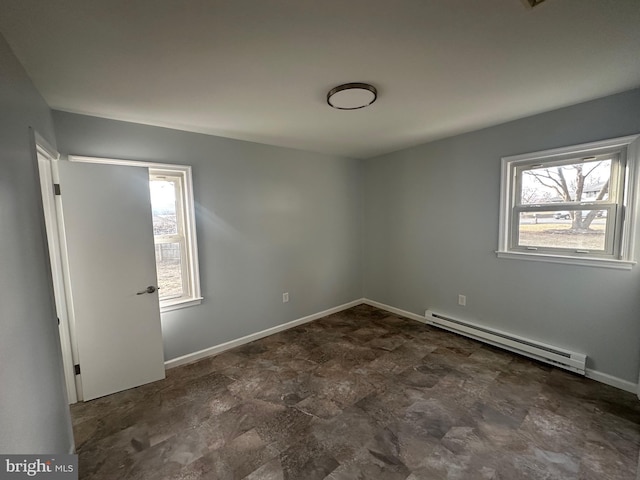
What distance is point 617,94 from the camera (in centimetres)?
205

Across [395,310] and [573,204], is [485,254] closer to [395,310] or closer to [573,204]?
[573,204]

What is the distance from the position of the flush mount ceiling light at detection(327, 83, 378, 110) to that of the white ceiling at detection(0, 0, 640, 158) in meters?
0.05

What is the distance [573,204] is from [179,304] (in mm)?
3829

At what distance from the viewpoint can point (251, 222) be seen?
3.11m

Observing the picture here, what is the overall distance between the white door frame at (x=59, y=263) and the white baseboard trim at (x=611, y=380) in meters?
4.21

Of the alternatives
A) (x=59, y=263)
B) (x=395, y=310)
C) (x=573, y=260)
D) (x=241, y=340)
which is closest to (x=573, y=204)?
(x=573, y=260)

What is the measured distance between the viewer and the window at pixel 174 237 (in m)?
2.60

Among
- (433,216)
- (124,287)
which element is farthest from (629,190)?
(124,287)

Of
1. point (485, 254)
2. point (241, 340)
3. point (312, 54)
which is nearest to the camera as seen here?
point (312, 54)

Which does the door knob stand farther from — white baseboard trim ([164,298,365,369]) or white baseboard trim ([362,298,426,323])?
white baseboard trim ([362,298,426,323])

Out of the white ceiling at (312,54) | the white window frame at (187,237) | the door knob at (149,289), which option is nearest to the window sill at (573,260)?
the white ceiling at (312,54)

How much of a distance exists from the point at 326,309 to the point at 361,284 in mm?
805

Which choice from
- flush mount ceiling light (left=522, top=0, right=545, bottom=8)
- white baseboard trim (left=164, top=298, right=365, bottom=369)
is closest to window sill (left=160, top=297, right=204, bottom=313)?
white baseboard trim (left=164, top=298, right=365, bottom=369)

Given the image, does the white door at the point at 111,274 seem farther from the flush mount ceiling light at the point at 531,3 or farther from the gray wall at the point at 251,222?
the flush mount ceiling light at the point at 531,3
